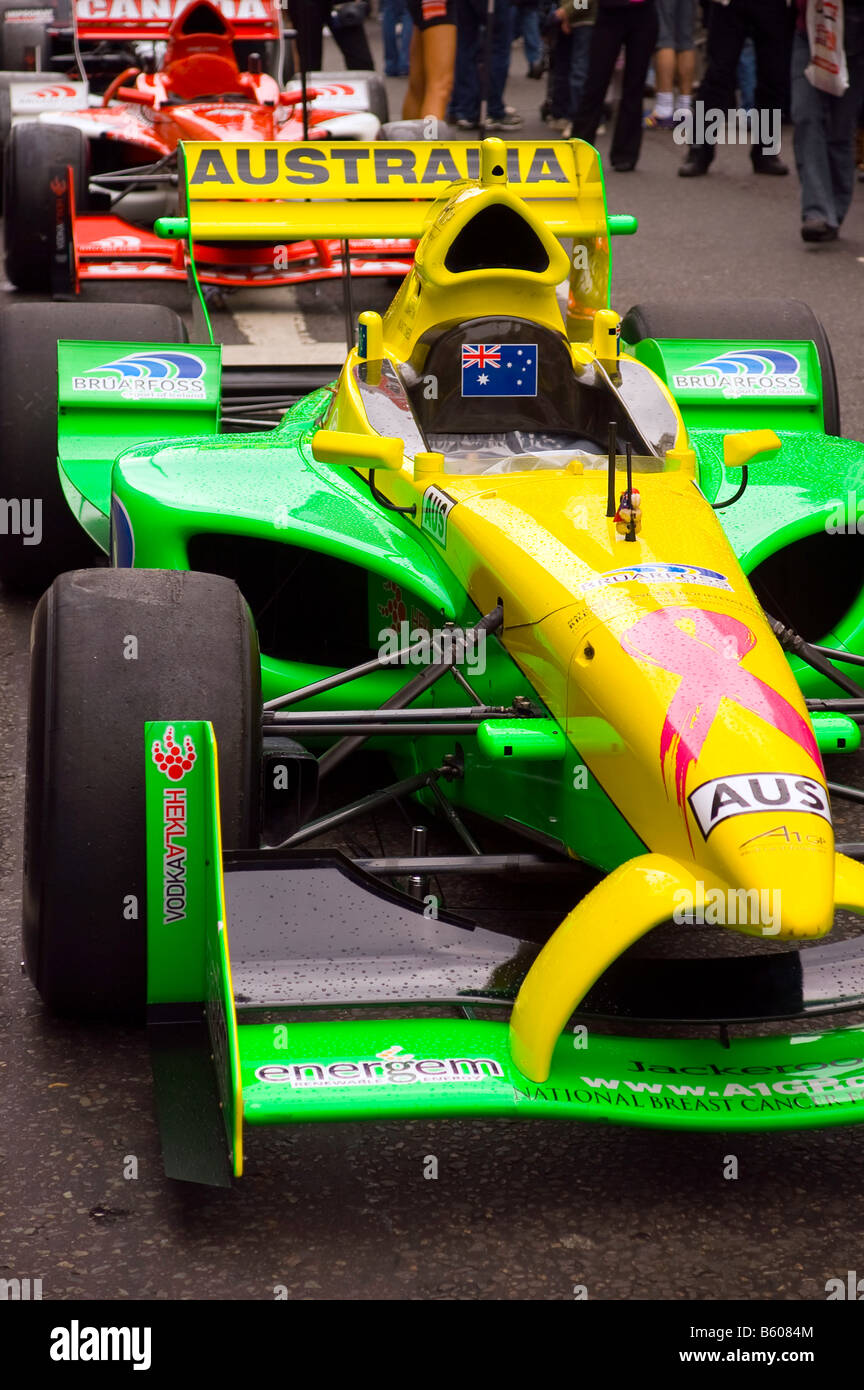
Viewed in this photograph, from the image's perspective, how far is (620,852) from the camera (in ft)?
10.4

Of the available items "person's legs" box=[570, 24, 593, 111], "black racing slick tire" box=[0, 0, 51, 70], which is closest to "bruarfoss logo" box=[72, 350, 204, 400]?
"black racing slick tire" box=[0, 0, 51, 70]

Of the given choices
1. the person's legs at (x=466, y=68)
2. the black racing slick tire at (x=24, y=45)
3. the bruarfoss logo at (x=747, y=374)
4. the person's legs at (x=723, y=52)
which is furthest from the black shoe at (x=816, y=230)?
the bruarfoss logo at (x=747, y=374)

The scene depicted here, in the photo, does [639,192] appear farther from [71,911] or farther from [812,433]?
[71,911]

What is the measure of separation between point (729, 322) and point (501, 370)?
1531 mm

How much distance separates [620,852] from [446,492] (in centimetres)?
97

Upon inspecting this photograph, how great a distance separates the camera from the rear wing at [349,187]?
5.27 metres

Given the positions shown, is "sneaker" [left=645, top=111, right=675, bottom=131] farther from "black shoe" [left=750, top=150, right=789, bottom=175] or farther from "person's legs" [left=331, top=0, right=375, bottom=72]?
"person's legs" [left=331, top=0, right=375, bottom=72]

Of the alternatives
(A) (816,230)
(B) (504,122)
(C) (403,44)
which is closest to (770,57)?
(A) (816,230)

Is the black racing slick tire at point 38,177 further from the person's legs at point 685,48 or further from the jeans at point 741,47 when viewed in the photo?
the person's legs at point 685,48

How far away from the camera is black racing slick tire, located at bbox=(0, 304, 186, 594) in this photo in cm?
527

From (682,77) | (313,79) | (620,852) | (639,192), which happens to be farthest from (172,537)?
(682,77)

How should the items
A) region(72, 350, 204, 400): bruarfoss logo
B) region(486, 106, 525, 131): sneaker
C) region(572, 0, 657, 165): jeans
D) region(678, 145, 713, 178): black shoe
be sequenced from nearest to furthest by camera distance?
1. region(72, 350, 204, 400): bruarfoss logo
2. region(572, 0, 657, 165): jeans
3. region(678, 145, 713, 178): black shoe
4. region(486, 106, 525, 131): sneaker

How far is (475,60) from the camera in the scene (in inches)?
530

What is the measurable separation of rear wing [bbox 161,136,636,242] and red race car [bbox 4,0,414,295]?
2.07 metres
